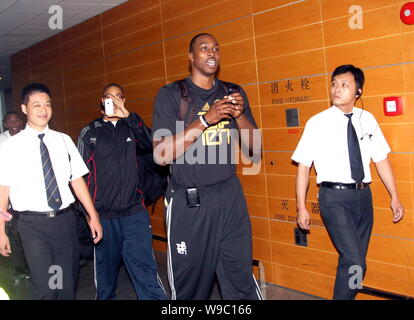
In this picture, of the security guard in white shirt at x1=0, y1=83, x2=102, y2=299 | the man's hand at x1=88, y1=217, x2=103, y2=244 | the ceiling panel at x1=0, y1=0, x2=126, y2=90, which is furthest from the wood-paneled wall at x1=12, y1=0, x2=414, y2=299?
the security guard in white shirt at x1=0, y1=83, x2=102, y2=299

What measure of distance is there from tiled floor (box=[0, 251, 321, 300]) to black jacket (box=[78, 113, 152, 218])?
1.18 metres

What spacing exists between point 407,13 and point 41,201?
279 centimetres

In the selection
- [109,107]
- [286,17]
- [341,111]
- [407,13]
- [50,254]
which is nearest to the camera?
[50,254]

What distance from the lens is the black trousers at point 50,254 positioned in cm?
318

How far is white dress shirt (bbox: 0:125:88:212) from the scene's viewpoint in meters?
3.26

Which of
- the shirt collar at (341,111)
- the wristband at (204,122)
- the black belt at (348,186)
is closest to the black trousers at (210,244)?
the wristband at (204,122)

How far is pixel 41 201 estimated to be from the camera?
3.26 meters

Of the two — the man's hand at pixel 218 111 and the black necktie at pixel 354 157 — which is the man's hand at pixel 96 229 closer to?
the man's hand at pixel 218 111

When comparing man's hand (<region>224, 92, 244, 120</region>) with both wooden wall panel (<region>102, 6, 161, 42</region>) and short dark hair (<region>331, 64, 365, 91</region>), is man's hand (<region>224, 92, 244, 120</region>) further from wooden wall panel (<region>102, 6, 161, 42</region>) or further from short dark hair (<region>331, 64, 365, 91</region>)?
wooden wall panel (<region>102, 6, 161, 42</region>)

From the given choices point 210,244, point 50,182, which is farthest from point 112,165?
point 210,244

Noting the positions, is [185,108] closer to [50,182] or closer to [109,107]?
[50,182]

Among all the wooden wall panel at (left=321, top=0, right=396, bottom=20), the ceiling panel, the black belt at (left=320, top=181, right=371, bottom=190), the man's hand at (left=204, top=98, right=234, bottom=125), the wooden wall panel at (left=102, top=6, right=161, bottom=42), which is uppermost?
the ceiling panel

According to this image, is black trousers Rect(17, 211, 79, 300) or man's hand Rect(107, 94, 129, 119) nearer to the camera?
black trousers Rect(17, 211, 79, 300)
